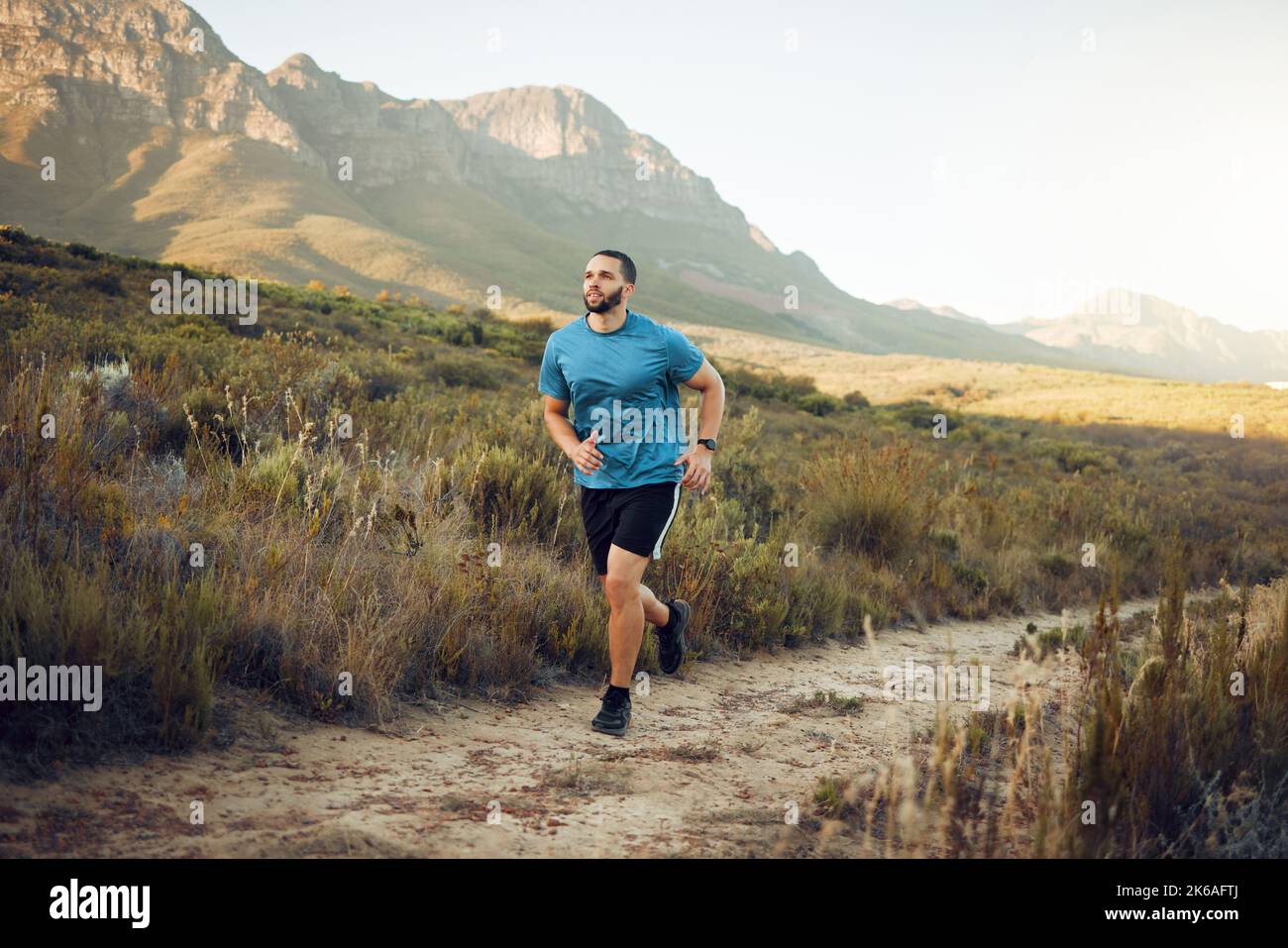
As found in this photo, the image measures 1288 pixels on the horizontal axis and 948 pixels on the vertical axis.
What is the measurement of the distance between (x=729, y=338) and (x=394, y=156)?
321 ft

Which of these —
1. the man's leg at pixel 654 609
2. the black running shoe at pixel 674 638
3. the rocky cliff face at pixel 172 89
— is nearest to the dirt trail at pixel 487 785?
the black running shoe at pixel 674 638

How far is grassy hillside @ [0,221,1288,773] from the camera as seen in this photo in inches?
142

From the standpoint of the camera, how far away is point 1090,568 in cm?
956

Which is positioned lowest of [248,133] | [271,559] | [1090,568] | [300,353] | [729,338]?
[1090,568]

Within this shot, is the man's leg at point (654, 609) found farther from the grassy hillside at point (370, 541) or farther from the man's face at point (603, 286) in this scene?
the man's face at point (603, 286)

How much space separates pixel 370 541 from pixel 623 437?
2.16m

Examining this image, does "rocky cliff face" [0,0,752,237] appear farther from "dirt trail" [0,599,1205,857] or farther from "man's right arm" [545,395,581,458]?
"dirt trail" [0,599,1205,857]

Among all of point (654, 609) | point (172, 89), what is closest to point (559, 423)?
point (654, 609)

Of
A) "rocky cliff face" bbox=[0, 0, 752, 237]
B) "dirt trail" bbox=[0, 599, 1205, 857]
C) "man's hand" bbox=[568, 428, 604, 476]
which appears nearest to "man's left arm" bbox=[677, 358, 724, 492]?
"man's hand" bbox=[568, 428, 604, 476]

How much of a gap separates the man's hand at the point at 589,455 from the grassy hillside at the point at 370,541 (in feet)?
3.81

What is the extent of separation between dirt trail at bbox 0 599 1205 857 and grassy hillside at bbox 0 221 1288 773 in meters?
0.23

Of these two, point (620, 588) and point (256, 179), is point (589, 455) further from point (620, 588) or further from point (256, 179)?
point (256, 179)
